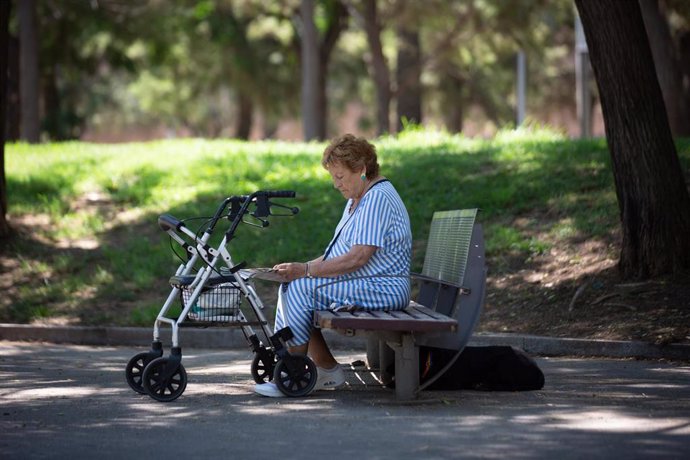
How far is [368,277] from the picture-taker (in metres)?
7.39

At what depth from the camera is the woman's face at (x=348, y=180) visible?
7.53 metres

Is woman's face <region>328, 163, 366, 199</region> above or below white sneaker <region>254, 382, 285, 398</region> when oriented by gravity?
above

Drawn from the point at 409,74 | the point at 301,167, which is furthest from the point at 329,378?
the point at 409,74

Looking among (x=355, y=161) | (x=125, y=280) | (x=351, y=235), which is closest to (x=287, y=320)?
(x=351, y=235)

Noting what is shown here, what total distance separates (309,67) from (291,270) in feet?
59.0

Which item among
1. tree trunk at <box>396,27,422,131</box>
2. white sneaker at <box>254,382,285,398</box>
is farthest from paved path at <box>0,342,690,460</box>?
tree trunk at <box>396,27,422,131</box>

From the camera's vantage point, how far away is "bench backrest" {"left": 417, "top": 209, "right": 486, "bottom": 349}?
714cm

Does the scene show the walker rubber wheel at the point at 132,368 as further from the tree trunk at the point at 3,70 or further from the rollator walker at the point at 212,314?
the tree trunk at the point at 3,70

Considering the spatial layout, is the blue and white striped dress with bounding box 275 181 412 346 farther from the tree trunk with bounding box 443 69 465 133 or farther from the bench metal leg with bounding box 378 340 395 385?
the tree trunk with bounding box 443 69 465 133

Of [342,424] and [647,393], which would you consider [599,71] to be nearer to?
[647,393]

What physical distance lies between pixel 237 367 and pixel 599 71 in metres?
4.78

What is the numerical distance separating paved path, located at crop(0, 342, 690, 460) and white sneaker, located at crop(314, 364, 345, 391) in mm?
68

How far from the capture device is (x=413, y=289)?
1229cm

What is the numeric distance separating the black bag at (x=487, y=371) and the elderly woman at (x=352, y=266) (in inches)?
23.1
